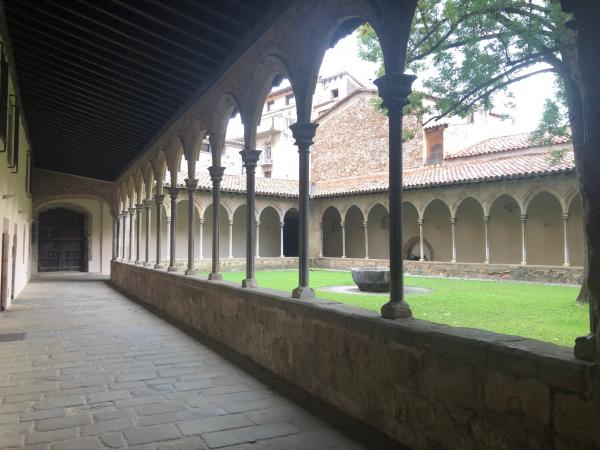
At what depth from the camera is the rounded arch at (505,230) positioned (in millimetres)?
18578

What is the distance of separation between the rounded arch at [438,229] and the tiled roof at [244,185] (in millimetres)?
6847

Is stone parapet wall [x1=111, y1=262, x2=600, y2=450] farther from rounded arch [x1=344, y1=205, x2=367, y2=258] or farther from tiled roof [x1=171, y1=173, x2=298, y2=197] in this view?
rounded arch [x1=344, y1=205, x2=367, y2=258]

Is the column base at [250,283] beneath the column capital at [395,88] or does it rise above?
beneath

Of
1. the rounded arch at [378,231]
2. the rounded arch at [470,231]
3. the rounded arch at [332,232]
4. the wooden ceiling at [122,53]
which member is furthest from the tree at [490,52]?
the rounded arch at [332,232]

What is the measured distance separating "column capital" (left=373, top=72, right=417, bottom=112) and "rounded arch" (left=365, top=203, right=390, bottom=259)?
64.0 ft

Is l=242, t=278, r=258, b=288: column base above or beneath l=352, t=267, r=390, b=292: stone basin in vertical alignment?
above

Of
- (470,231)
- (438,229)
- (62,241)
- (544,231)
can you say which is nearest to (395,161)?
(544,231)

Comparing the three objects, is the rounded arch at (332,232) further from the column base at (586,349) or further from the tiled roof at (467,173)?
the column base at (586,349)

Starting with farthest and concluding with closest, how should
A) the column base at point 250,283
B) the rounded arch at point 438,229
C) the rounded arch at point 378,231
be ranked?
the rounded arch at point 378,231
the rounded arch at point 438,229
the column base at point 250,283

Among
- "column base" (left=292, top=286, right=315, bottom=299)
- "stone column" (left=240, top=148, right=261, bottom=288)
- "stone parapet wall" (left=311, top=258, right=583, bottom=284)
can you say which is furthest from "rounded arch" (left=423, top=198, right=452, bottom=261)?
"column base" (left=292, top=286, right=315, bottom=299)

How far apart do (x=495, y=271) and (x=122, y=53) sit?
1392 centimetres

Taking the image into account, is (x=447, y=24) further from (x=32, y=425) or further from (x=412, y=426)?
(x=32, y=425)

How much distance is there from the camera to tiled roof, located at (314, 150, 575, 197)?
51.4 feet

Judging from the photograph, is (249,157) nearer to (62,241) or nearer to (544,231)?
(544,231)
